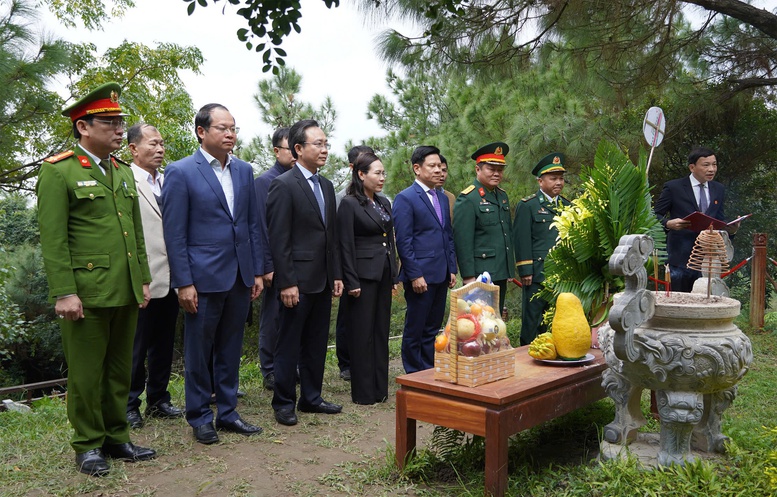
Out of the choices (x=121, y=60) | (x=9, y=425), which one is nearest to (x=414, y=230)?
(x=9, y=425)

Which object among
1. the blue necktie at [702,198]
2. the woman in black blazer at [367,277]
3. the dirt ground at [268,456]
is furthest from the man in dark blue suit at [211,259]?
the blue necktie at [702,198]

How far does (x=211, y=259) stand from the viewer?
3.72 meters

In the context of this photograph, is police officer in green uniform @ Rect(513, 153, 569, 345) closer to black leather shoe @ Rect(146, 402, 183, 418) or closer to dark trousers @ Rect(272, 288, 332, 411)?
dark trousers @ Rect(272, 288, 332, 411)

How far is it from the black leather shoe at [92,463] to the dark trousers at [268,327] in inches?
75.4

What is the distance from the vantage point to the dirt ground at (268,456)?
3170 mm

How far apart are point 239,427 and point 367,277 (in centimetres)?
133

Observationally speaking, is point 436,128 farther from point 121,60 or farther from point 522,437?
point 522,437

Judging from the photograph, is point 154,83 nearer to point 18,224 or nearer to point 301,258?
point 18,224

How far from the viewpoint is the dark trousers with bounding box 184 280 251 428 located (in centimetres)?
374

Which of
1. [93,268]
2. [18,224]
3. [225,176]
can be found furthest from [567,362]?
[18,224]

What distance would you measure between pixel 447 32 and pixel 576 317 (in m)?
3.62

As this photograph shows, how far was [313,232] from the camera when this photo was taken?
4.26 meters

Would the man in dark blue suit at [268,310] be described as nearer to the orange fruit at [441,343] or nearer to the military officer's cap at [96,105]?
the military officer's cap at [96,105]

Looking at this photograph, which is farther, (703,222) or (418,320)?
(418,320)
